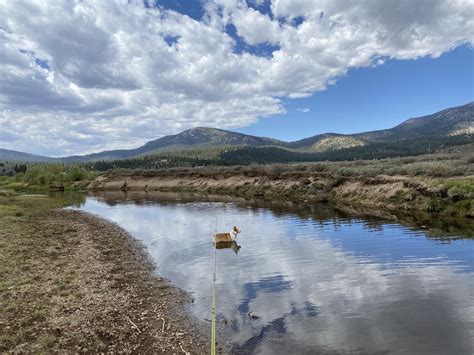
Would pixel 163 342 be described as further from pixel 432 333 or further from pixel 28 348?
pixel 432 333

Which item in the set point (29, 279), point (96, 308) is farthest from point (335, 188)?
point (96, 308)

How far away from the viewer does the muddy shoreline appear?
12223mm

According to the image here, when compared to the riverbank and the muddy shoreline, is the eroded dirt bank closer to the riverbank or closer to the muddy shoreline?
the riverbank

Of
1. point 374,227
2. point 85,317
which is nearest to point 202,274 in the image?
point 85,317

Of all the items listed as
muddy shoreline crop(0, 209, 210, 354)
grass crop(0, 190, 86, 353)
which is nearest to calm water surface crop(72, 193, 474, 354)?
muddy shoreline crop(0, 209, 210, 354)

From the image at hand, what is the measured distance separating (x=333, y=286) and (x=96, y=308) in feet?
33.1

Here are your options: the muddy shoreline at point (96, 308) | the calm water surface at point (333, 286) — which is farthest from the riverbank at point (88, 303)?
the calm water surface at point (333, 286)

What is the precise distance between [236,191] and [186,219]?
125 feet

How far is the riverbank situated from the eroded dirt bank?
27.7 m

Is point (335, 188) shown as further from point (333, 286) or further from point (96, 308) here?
point (96, 308)

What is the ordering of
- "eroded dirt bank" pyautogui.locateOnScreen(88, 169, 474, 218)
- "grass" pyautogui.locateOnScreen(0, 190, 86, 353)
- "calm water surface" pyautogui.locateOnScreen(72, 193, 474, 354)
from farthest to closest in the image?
1. "eroded dirt bank" pyautogui.locateOnScreen(88, 169, 474, 218)
2. "grass" pyautogui.locateOnScreen(0, 190, 86, 353)
3. "calm water surface" pyautogui.locateOnScreen(72, 193, 474, 354)

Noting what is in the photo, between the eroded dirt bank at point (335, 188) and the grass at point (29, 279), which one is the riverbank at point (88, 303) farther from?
the eroded dirt bank at point (335, 188)

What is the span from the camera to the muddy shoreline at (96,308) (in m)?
12.2

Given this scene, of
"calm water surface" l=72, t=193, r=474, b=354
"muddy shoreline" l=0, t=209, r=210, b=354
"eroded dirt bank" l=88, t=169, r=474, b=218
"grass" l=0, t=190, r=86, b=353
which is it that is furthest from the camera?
"eroded dirt bank" l=88, t=169, r=474, b=218
